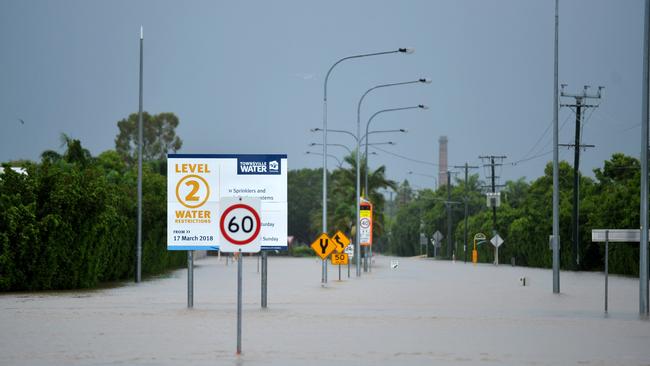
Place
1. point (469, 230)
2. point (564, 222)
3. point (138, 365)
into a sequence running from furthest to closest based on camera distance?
1. point (469, 230)
2. point (564, 222)
3. point (138, 365)

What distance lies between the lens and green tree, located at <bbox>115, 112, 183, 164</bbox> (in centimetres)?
13762

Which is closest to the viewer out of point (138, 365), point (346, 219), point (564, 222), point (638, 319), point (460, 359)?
point (138, 365)

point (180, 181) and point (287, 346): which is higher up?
point (180, 181)

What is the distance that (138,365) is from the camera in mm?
14977

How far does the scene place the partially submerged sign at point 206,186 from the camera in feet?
91.8

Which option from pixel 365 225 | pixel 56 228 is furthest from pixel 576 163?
pixel 56 228

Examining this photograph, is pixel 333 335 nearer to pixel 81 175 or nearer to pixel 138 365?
pixel 138 365

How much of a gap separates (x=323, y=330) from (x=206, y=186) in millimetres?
8092

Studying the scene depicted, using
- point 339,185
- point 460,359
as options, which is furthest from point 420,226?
point 460,359

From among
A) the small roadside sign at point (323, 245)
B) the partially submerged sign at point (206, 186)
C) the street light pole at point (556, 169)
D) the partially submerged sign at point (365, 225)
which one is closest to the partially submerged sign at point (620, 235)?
the street light pole at point (556, 169)

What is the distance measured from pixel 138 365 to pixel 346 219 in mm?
76901

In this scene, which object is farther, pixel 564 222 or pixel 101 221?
pixel 564 222

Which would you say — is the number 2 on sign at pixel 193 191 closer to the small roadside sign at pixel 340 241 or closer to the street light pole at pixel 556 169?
the street light pole at pixel 556 169

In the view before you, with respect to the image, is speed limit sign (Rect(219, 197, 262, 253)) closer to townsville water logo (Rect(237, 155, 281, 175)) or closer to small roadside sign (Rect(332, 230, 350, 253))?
townsville water logo (Rect(237, 155, 281, 175))
